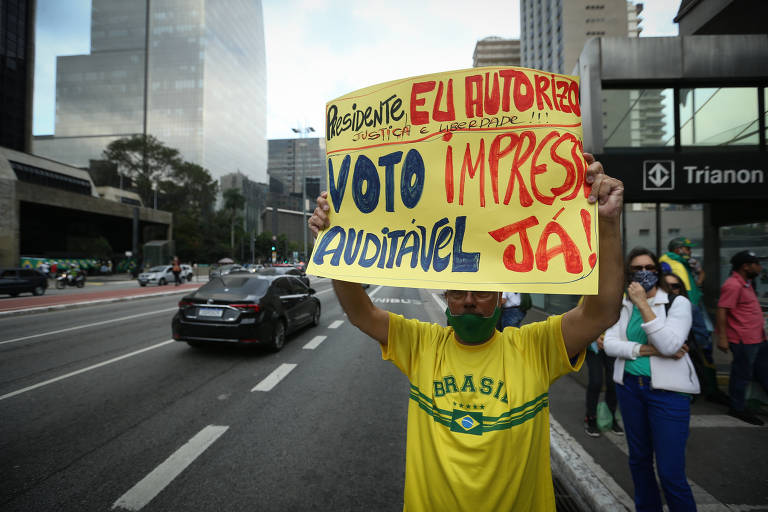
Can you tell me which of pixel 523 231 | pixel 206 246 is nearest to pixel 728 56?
pixel 523 231

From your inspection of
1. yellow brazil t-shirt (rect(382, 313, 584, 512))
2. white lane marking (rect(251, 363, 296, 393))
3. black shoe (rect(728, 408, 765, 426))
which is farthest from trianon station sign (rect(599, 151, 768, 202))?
white lane marking (rect(251, 363, 296, 393))

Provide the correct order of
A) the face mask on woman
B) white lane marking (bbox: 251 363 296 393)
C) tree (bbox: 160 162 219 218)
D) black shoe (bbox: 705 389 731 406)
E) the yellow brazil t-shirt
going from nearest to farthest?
the yellow brazil t-shirt, the face mask on woman, black shoe (bbox: 705 389 731 406), white lane marking (bbox: 251 363 296 393), tree (bbox: 160 162 219 218)

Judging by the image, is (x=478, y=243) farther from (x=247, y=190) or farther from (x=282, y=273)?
(x=247, y=190)

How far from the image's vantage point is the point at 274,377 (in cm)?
577

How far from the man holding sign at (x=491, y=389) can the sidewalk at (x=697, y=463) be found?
1642 mm

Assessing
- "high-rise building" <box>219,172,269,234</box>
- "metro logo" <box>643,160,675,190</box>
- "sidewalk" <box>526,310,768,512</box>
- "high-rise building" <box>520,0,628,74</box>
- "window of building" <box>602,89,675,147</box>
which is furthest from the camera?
"high-rise building" <box>219,172,269,234</box>

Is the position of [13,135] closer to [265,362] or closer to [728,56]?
[265,362]

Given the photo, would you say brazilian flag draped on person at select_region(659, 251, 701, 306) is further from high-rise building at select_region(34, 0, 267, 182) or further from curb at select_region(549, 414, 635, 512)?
high-rise building at select_region(34, 0, 267, 182)

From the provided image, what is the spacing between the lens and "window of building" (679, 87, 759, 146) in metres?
5.62

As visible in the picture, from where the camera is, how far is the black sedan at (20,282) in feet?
57.0

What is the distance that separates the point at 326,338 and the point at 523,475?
25.6 feet

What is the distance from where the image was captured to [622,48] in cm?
568

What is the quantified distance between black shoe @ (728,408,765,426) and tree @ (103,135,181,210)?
68677mm

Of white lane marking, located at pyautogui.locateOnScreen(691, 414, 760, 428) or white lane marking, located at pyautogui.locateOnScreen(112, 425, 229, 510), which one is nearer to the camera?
white lane marking, located at pyautogui.locateOnScreen(112, 425, 229, 510)
